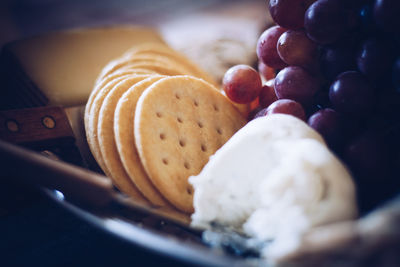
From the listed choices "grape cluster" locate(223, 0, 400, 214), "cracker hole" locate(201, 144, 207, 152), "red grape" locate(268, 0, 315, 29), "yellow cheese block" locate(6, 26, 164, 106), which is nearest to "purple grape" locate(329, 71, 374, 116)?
"grape cluster" locate(223, 0, 400, 214)

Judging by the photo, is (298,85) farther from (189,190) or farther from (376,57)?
(189,190)

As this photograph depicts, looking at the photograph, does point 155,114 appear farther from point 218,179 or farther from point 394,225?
point 394,225

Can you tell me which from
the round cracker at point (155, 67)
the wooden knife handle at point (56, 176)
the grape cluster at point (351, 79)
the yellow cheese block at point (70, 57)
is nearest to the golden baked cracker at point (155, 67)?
the round cracker at point (155, 67)

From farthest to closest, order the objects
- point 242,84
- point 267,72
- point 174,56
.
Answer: point 174,56 → point 267,72 → point 242,84

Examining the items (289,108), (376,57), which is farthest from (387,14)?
(289,108)

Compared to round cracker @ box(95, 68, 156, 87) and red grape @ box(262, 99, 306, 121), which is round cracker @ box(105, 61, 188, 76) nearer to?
round cracker @ box(95, 68, 156, 87)
